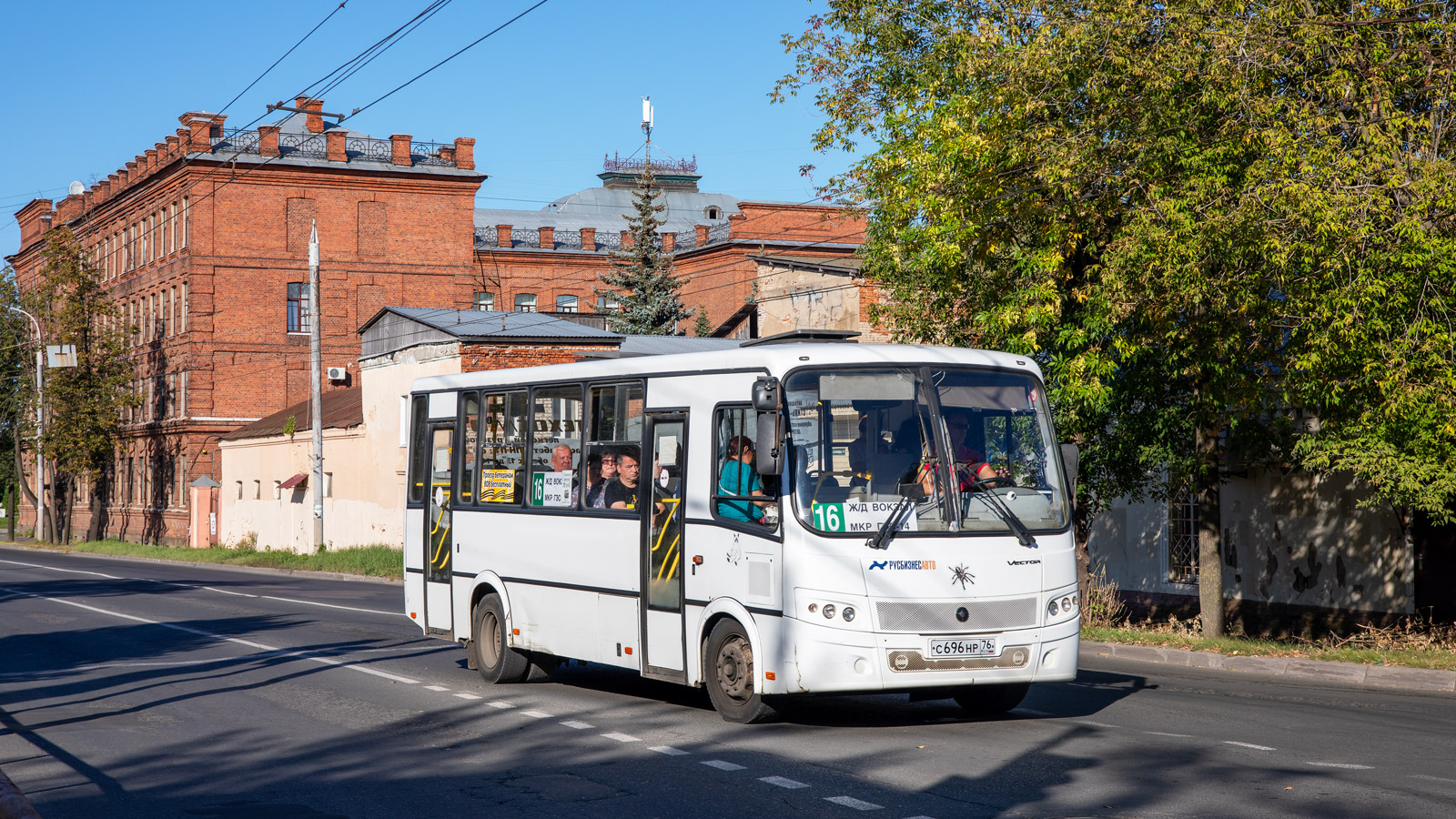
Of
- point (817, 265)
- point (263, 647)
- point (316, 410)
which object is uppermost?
point (817, 265)

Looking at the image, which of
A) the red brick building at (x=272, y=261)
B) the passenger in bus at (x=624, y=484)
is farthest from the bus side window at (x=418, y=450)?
the red brick building at (x=272, y=261)

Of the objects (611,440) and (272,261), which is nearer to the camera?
(611,440)

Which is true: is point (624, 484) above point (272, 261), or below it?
below

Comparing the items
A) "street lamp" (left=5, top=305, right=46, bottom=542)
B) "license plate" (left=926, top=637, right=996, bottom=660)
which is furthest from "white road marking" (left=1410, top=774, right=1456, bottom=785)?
"street lamp" (left=5, top=305, right=46, bottom=542)

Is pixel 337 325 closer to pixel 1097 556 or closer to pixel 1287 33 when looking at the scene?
pixel 1097 556

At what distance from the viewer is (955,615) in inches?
388

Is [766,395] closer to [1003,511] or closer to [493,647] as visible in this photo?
[1003,511]

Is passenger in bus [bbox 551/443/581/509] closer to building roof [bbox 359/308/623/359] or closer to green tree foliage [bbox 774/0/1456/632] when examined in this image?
green tree foliage [bbox 774/0/1456/632]

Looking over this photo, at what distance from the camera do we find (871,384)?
10266mm

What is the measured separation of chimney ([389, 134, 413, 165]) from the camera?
66250 millimetres

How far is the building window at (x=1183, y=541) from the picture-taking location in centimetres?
2409

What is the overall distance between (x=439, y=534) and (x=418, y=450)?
1091 mm

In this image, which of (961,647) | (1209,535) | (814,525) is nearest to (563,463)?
(814,525)

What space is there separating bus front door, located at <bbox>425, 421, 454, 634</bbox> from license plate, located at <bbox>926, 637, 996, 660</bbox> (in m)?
5.90
